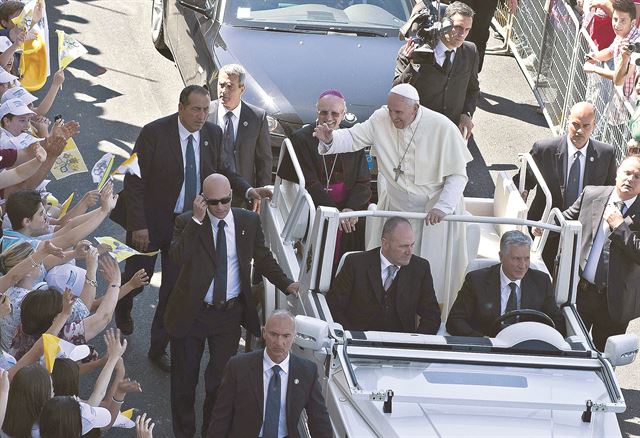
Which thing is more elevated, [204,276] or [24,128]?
[24,128]

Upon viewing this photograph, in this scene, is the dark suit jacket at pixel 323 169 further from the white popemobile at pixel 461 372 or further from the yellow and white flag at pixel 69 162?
the yellow and white flag at pixel 69 162

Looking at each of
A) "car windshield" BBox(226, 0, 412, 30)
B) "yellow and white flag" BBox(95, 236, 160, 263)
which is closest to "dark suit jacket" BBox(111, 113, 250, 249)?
"yellow and white flag" BBox(95, 236, 160, 263)

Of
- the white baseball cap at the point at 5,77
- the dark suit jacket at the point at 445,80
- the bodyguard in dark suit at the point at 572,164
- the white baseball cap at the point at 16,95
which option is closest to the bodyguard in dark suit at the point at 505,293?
the bodyguard in dark suit at the point at 572,164

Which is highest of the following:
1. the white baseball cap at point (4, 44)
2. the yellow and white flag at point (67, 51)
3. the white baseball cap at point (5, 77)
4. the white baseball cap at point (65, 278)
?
the yellow and white flag at point (67, 51)

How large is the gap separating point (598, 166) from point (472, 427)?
11.8ft

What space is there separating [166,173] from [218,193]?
1.36 meters

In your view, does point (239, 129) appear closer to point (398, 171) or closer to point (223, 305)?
point (398, 171)

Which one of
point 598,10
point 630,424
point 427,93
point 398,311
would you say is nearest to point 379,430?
point 398,311

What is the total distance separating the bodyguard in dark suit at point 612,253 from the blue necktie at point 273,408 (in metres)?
3.20

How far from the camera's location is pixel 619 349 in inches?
310

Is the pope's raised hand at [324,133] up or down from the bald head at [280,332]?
up

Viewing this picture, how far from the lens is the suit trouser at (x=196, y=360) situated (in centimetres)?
874

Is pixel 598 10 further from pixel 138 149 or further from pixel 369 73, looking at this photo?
pixel 138 149

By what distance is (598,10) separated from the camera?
1341 cm
